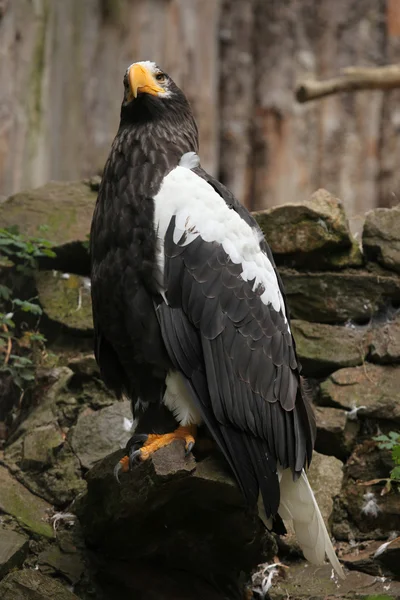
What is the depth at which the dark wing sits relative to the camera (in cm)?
332

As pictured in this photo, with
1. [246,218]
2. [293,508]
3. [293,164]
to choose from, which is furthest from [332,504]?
Answer: [293,164]

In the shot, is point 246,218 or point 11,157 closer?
point 246,218

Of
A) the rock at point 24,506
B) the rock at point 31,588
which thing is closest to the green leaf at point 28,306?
the rock at point 24,506

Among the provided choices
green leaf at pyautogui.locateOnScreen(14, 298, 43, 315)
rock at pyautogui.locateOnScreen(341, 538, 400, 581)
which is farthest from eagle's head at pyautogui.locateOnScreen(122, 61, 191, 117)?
rock at pyautogui.locateOnScreen(341, 538, 400, 581)

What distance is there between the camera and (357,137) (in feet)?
24.0

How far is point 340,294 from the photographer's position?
4.41 meters

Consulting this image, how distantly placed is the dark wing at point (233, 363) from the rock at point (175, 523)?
0.14m

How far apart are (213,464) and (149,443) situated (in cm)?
25

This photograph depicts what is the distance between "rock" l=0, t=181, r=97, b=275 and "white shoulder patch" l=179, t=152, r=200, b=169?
3.60ft

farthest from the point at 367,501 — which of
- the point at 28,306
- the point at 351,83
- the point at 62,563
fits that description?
the point at 351,83

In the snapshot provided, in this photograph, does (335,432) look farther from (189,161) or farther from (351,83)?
(351,83)

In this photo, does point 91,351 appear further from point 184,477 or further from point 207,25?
point 207,25

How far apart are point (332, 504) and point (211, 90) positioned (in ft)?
13.1

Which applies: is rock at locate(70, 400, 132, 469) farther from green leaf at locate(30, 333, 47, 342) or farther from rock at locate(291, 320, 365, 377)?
rock at locate(291, 320, 365, 377)
